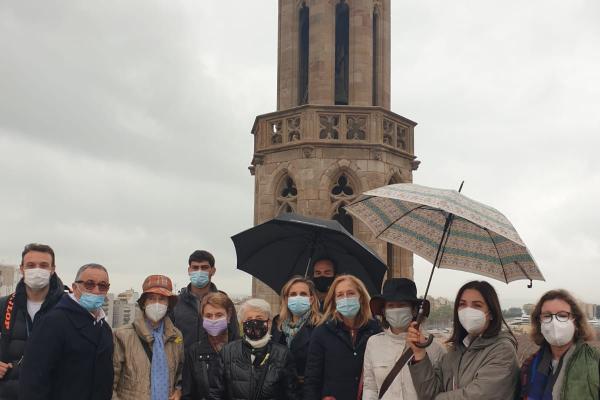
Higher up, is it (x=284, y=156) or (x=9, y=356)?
(x=284, y=156)

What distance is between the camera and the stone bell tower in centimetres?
1263

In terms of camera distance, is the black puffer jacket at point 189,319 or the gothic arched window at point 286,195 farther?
the gothic arched window at point 286,195

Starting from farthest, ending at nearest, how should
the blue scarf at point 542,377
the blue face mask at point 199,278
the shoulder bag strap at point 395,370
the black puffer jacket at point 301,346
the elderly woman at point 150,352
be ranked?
the blue face mask at point 199,278, the black puffer jacket at point 301,346, the elderly woman at point 150,352, the shoulder bag strap at point 395,370, the blue scarf at point 542,377

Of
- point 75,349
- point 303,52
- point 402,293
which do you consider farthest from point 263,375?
point 303,52

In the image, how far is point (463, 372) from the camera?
4473 millimetres

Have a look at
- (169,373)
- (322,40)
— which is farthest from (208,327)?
(322,40)

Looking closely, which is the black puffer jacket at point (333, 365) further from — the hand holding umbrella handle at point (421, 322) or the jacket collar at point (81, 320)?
the jacket collar at point (81, 320)

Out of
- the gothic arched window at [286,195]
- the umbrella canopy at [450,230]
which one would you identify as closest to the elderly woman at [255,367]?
the umbrella canopy at [450,230]

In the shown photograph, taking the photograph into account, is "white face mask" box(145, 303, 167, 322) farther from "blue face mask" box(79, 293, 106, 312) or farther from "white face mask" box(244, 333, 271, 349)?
"white face mask" box(244, 333, 271, 349)

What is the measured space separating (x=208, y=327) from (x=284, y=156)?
26.1 ft

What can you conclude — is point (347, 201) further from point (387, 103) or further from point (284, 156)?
point (387, 103)

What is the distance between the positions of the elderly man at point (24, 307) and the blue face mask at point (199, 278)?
141 cm

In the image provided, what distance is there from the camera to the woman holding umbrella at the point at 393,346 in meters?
4.69

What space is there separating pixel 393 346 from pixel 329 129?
Result: 8.34 meters
